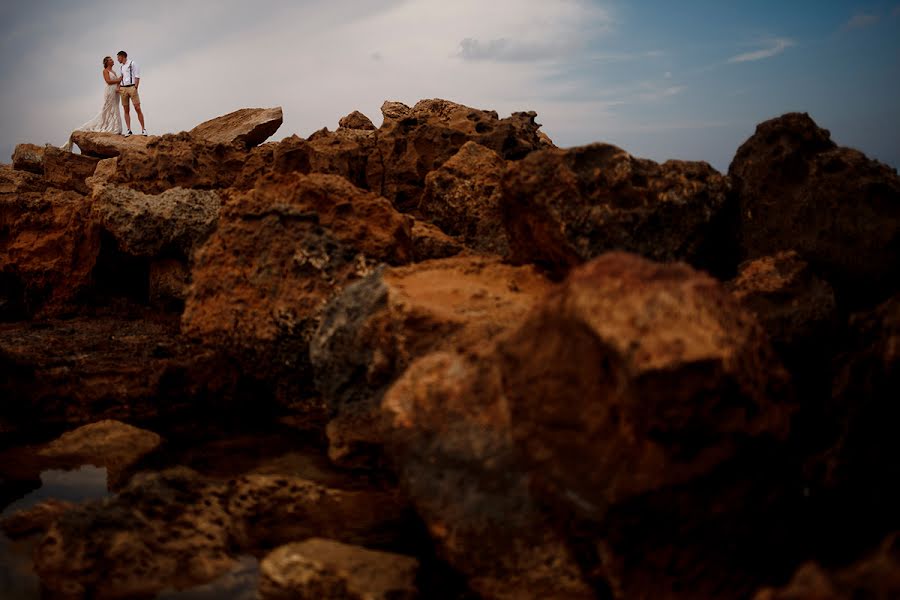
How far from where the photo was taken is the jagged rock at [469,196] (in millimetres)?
6422

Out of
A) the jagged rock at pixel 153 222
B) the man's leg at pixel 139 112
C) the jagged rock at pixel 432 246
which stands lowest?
the jagged rock at pixel 432 246

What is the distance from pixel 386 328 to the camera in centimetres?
388

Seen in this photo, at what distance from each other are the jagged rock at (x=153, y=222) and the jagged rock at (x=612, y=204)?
12.0ft

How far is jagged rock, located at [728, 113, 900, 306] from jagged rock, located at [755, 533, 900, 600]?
2.86m

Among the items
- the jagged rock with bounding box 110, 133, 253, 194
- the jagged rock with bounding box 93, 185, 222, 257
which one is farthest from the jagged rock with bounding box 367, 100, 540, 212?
the jagged rock with bounding box 93, 185, 222, 257

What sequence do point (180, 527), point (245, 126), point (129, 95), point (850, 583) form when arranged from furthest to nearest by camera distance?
point (129, 95) < point (245, 126) < point (180, 527) < point (850, 583)

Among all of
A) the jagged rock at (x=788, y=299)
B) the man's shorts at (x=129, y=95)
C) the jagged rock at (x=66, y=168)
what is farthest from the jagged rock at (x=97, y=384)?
the man's shorts at (x=129, y=95)

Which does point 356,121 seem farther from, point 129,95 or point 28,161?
point 28,161

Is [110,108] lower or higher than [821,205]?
higher

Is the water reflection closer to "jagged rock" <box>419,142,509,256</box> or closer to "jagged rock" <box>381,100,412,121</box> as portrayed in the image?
"jagged rock" <box>419,142,509,256</box>

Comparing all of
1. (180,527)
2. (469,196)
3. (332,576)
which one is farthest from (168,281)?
(332,576)

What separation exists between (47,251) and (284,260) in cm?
367

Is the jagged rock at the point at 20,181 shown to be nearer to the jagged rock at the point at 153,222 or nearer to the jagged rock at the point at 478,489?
the jagged rock at the point at 153,222

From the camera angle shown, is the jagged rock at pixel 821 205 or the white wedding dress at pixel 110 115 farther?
the white wedding dress at pixel 110 115
